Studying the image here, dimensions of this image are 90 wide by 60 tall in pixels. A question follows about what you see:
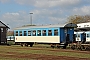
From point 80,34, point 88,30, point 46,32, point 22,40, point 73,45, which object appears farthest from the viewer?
point 80,34

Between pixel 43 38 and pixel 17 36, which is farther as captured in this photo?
pixel 17 36

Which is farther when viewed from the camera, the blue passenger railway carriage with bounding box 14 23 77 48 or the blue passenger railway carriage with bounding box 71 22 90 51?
the blue passenger railway carriage with bounding box 71 22 90 51

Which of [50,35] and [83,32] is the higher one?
[83,32]

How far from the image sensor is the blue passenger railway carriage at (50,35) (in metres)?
31.6

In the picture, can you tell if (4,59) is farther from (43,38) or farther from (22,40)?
(22,40)

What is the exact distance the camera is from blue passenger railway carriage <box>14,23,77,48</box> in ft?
104

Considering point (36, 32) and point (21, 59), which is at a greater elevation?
point (36, 32)

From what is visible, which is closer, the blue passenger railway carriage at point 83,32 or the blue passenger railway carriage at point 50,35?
the blue passenger railway carriage at point 50,35

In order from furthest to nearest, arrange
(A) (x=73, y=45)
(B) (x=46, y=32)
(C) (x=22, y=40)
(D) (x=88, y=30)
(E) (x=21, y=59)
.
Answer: (D) (x=88, y=30)
(C) (x=22, y=40)
(B) (x=46, y=32)
(A) (x=73, y=45)
(E) (x=21, y=59)

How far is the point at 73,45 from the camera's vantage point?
1204 inches

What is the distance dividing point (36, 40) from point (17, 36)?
14.7 ft

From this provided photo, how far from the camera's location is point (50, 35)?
3253 centimetres

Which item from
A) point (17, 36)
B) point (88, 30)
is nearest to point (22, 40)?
point (17, 36)

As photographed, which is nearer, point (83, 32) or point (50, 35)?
point (50, 35)
